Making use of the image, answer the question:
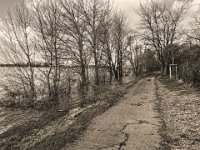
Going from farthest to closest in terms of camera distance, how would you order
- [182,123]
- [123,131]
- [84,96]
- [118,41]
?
1. [118,41]
2. [84,96]
3. [182,123]
4. [123,131]

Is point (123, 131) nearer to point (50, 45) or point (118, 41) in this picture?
point (50, 45)

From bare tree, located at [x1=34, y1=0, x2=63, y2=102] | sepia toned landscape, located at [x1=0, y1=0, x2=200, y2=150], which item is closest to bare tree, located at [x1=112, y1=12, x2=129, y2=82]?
sepia toned landscape, located at [x1=0, y1=0, x2=200, y2=150]

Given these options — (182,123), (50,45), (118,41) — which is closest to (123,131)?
(182,123)

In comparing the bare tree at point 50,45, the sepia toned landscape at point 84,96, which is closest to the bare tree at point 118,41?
the sepia toned landscape at point 84,96

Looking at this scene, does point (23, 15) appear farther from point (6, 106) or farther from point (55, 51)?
point (6, 106)

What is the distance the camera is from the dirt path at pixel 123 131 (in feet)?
20.6

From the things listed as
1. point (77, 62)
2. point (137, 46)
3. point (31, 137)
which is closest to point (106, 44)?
point (77, 62)

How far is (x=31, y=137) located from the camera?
8.11 meters

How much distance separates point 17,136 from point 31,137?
912mm

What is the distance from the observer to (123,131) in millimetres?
7469

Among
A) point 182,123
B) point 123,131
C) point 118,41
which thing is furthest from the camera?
point 118,41

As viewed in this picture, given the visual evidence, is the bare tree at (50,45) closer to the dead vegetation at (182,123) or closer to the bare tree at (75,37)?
the bare tree at (75,37)

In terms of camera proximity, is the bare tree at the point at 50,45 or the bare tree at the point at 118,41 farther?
the bare tree at the point at 118,41

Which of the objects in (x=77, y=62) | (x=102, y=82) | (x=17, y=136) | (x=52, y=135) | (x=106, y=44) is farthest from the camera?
(x=106, y=44)
